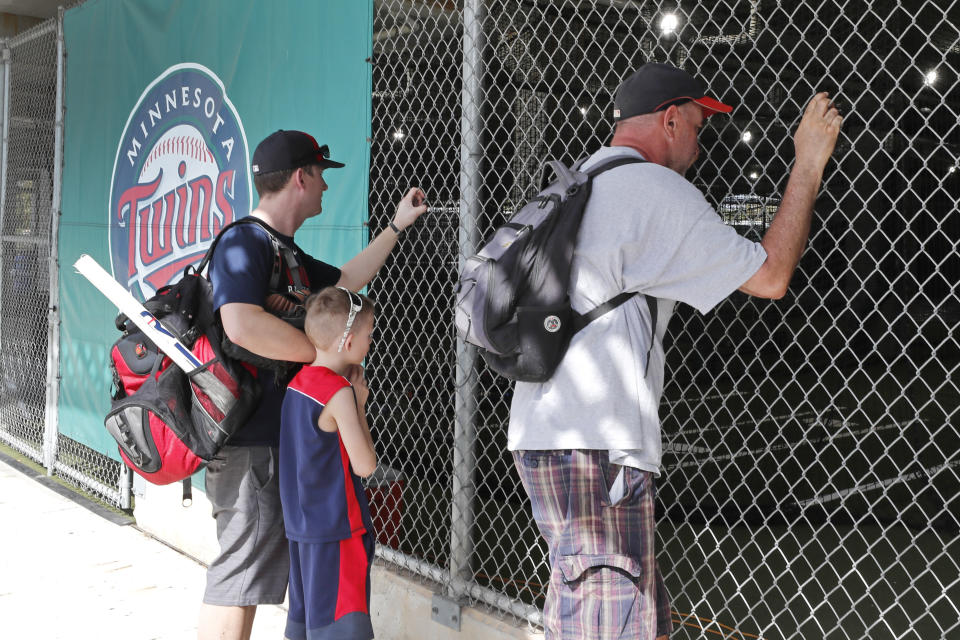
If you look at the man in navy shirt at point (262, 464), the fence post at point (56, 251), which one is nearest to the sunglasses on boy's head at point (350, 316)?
the man in navy shirt at point (262, 464)

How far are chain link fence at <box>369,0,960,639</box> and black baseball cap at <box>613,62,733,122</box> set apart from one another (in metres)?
0.55

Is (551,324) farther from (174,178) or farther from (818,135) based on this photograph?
(174,178)

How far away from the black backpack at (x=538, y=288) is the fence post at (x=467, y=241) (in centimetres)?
125

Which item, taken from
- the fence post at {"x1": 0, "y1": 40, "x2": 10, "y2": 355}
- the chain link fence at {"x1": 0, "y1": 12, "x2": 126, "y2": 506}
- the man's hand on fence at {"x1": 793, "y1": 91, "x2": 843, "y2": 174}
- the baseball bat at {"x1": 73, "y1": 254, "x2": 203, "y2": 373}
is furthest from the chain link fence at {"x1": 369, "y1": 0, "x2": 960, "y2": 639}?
the fence post at {"x1": 0, "y1": 40, "x2": 10, "y2": 355}

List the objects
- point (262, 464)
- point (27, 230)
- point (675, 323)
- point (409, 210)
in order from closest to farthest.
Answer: point (262, 464), point (409, 210), point (27, 230), point (675, 323)

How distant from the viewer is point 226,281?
2609 millimetres

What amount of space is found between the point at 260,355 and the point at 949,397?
12.6 m

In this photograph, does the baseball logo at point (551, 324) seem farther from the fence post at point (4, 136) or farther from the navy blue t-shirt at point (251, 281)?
the fence post at point (4, 136)

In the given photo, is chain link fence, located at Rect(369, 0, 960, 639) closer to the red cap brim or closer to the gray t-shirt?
the red cap brim

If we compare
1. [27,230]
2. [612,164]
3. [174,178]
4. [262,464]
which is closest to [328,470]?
[262,464]

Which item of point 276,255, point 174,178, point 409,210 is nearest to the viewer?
point 276,255

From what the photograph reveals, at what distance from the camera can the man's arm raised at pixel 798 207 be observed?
1936mm

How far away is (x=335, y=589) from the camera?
260 centimetres

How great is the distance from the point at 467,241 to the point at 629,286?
1.43m
